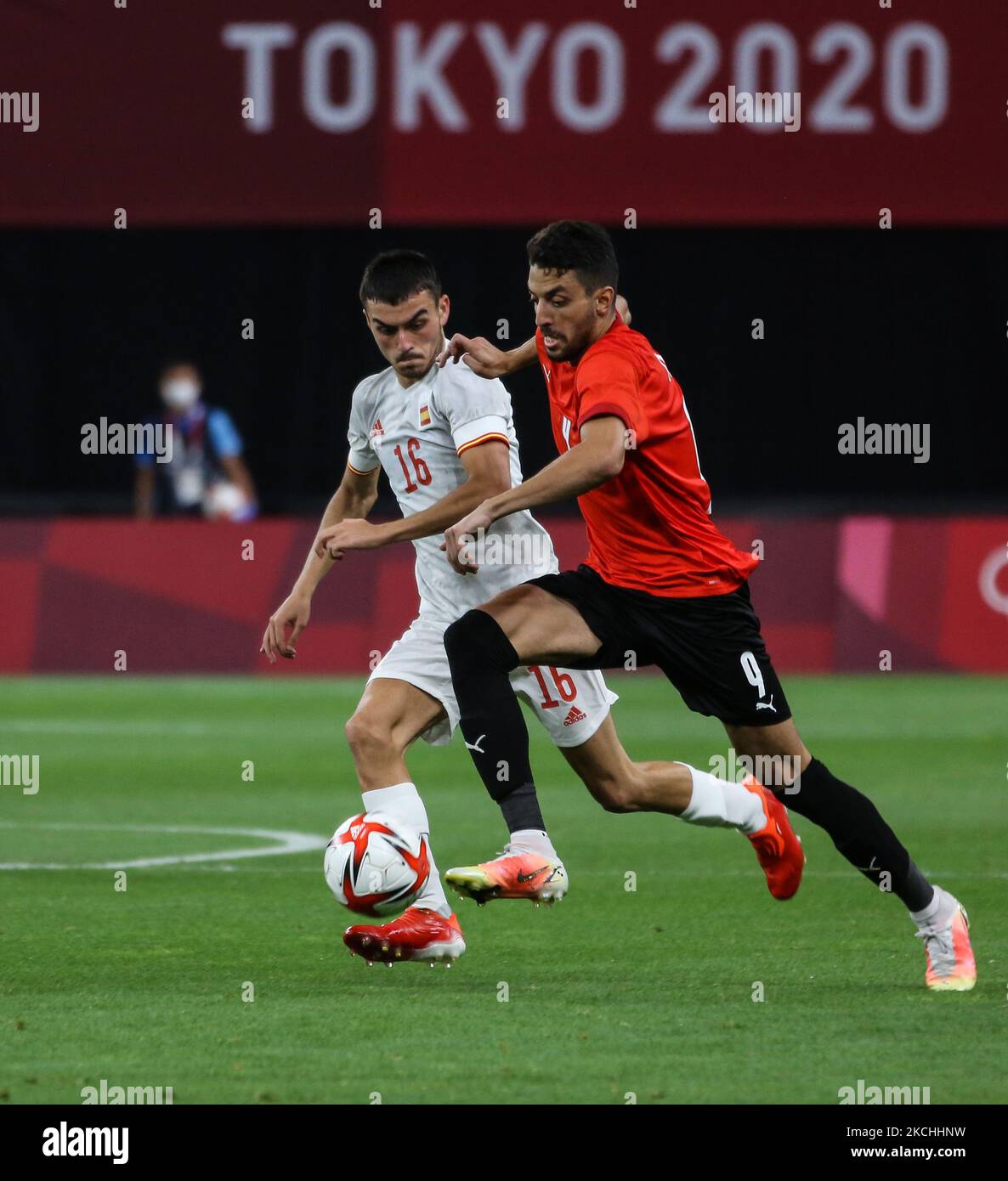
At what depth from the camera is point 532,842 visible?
6.95 metres

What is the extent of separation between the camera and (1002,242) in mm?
22875

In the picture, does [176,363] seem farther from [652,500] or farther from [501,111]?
[652,500]

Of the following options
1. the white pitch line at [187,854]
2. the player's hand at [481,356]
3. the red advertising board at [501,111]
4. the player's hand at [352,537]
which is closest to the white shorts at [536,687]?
the player's hand at [352,537]

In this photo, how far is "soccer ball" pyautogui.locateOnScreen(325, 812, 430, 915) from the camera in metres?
6.73

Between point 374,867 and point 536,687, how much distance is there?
931 millimetres

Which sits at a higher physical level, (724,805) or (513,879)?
(724,805)

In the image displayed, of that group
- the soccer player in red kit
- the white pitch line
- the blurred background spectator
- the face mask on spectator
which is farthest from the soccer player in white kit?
the face mask on spectator

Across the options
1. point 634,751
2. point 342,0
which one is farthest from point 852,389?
point 634,751

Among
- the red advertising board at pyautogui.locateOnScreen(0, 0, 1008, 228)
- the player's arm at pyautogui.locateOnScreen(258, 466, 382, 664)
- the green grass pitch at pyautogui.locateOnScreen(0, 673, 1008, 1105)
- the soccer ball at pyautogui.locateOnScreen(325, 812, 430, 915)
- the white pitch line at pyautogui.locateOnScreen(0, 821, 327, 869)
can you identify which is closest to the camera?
the green grass pitch at pyautogui.locateOnScreen(0, 673, 1008, 1105)

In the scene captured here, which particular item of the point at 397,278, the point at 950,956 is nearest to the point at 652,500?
the point at 397,278

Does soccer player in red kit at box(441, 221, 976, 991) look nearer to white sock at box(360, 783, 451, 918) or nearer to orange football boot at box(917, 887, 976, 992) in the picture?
orange football boot at box(917, 887, 976, 992)

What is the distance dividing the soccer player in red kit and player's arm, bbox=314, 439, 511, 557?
0.22 m

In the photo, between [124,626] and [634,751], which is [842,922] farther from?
[124,626]

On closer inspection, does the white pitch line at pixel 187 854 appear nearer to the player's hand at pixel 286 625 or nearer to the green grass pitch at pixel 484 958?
the green grass pitch at pixel 484 958
